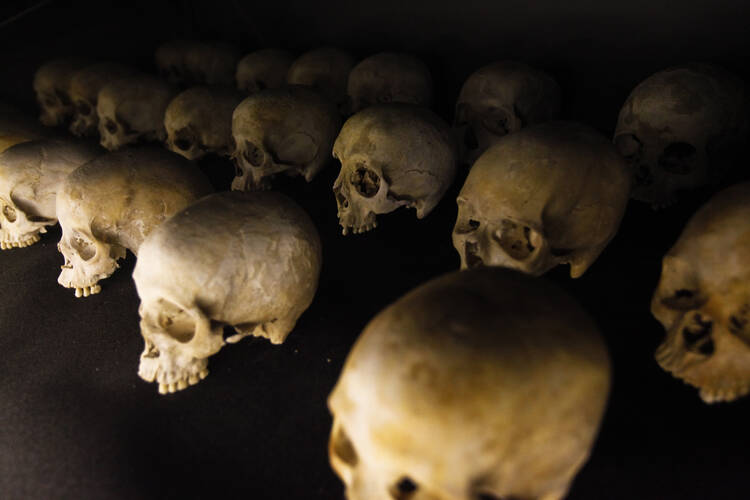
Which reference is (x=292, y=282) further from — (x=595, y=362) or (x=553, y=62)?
(x=553, y=62)

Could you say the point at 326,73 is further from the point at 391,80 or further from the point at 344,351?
the point at 344,351

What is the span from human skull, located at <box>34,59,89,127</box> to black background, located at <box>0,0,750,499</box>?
0.45 metres

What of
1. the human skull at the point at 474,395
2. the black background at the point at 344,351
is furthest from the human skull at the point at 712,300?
the human skull at the point at 474,395

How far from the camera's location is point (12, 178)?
7.25 feet

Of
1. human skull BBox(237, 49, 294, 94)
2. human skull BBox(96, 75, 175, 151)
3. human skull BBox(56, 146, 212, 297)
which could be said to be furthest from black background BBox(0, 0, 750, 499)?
human skull BBox(237, 49, 294, 94)

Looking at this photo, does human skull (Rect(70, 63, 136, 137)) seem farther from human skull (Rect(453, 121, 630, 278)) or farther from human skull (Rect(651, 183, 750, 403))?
human skull (Rect(651, 183, 750, 403))

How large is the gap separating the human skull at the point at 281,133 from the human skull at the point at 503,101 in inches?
26.0

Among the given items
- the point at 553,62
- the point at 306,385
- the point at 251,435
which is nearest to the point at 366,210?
the point at 306,385

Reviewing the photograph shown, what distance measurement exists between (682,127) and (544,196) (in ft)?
2.69

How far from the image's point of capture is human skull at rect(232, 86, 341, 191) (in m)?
2.32

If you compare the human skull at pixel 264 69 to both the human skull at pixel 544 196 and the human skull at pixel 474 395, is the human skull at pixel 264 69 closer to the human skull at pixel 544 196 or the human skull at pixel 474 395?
the human skull at pixel 544 196

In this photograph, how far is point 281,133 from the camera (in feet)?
7.64

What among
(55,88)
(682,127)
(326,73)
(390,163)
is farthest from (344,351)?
(55,88)

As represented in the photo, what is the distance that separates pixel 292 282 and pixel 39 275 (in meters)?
1.42
